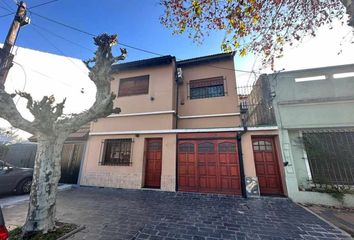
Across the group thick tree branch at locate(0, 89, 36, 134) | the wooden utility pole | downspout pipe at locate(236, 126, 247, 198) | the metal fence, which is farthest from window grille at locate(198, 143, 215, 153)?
the wooden utility pole

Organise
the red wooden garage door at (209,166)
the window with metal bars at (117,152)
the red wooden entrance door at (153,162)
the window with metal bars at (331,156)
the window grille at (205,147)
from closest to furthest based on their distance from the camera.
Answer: the window with metal bars at (331,156), the red wooden garage door at (209,166), the window grille at (205,147), the red wooden entrance door at (153,162), the window with metal bars at (117,152)

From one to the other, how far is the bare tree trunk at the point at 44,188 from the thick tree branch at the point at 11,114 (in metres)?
0.38

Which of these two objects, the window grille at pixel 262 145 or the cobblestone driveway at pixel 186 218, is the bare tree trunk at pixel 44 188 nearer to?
the cobblestone driveway at pixel 186 218

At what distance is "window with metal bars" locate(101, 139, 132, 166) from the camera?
8.58 meters

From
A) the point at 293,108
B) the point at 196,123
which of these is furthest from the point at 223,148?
the point at 293,108

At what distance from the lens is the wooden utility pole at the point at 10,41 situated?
17.4ft

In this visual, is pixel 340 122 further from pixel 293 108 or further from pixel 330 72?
pixel 330 72

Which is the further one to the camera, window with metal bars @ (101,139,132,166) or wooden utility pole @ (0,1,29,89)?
window with metal bars @ (101,139,132,166)

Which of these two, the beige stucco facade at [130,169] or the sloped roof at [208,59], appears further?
the sloped roof at [208,59]

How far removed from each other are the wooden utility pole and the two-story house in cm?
384

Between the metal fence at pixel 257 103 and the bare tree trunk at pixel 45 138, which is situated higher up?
the metal fence at pixel 257 103

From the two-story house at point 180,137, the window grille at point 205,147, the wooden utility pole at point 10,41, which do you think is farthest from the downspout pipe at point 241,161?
the wooden utility pole at point 10,41

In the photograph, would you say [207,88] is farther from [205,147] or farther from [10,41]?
[10,41]

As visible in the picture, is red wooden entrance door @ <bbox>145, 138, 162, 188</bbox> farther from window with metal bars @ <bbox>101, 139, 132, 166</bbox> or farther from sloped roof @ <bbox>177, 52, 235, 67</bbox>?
sloped roof @ <bbox>177, 52, 235, 67</bbox>
